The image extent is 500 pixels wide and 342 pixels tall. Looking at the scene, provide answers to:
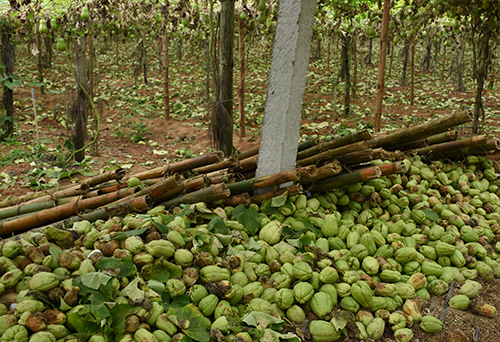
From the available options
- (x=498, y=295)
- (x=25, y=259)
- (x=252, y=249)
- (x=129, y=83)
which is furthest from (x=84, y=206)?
(x=129, y=83)

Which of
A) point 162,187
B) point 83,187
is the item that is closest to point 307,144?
point 162,187

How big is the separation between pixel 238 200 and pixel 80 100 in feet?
12.6

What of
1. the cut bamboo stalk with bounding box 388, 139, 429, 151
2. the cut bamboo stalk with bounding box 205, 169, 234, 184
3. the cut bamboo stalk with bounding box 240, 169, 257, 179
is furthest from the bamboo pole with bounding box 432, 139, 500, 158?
the cut bamboo stalk with bounding box 205, 169, 234, 184

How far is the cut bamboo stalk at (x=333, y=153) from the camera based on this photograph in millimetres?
3078

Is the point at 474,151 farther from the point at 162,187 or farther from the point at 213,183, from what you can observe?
the point at 162,187

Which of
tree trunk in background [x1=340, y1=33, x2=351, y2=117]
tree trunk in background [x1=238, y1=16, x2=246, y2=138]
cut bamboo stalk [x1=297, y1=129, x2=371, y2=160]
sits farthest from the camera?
tree trunk in background [x1=340, y1=33, x2=351, y2=117]

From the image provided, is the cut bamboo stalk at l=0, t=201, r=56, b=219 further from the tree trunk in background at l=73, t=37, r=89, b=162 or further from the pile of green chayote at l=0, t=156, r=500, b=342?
the tree trunk in background at l=73, t=37, r=89, b=162

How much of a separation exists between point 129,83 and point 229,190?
1290 centimetres

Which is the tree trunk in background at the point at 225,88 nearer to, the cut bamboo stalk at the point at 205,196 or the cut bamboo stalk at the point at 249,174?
the cut bamboo stalk at the point at 249,174

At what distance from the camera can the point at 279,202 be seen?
290 centimetres

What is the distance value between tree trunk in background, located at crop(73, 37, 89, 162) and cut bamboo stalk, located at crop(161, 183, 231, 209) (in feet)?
11.3

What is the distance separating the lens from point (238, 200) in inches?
116

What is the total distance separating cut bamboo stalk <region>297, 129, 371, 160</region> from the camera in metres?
3.17

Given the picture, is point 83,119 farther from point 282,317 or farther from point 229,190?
point 282,317
